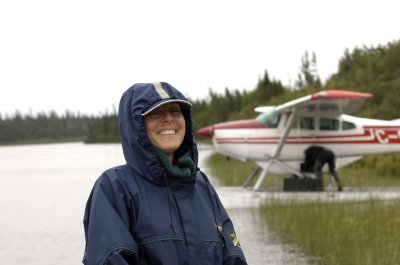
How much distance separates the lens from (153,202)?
203 cm

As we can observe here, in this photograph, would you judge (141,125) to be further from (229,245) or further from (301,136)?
(301,136)

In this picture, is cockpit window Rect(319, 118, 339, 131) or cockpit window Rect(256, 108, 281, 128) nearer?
cockpit window Rect(319, 118, 339, 131)

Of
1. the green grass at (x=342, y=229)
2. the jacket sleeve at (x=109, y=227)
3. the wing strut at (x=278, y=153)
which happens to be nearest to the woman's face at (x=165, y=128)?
the jacket sleeve at (x=109, y=227)

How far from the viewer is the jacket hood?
2.06m

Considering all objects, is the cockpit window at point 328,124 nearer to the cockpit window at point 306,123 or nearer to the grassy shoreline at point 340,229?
the cockpit window at point 306,123

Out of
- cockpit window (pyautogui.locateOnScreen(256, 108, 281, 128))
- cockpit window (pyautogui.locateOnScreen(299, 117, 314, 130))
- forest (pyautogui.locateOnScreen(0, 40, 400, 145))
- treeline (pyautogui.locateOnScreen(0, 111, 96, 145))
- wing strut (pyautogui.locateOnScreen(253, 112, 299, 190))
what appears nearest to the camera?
wing strut (pyautogui.locateOnScreen(253, 112, 299, 190))

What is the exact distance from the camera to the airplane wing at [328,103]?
10992mm

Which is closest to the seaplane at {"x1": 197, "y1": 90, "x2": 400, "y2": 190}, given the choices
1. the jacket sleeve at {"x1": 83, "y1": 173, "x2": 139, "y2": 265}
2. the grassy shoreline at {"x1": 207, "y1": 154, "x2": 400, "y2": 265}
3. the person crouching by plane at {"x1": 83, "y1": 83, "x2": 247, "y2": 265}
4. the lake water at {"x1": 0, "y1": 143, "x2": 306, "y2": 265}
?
the lake water at {"x1": 0, "y1": 143, "x2": 306, "y2": 265}

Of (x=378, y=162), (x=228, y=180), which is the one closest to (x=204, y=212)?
(x=228, y=180)

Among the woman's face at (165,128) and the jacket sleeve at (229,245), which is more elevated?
the woman's face at (165,128)

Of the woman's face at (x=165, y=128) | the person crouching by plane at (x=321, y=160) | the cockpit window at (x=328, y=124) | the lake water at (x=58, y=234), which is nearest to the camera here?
the woman's face at (x=165, y=128)

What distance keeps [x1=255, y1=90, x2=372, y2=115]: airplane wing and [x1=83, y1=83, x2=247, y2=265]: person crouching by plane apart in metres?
8.97

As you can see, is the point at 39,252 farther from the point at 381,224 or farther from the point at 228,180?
the point at 228,180

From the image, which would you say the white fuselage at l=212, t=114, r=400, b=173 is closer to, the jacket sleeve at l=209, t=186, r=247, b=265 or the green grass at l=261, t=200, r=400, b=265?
the green grass at l=261, t=200, r=400, b=265
